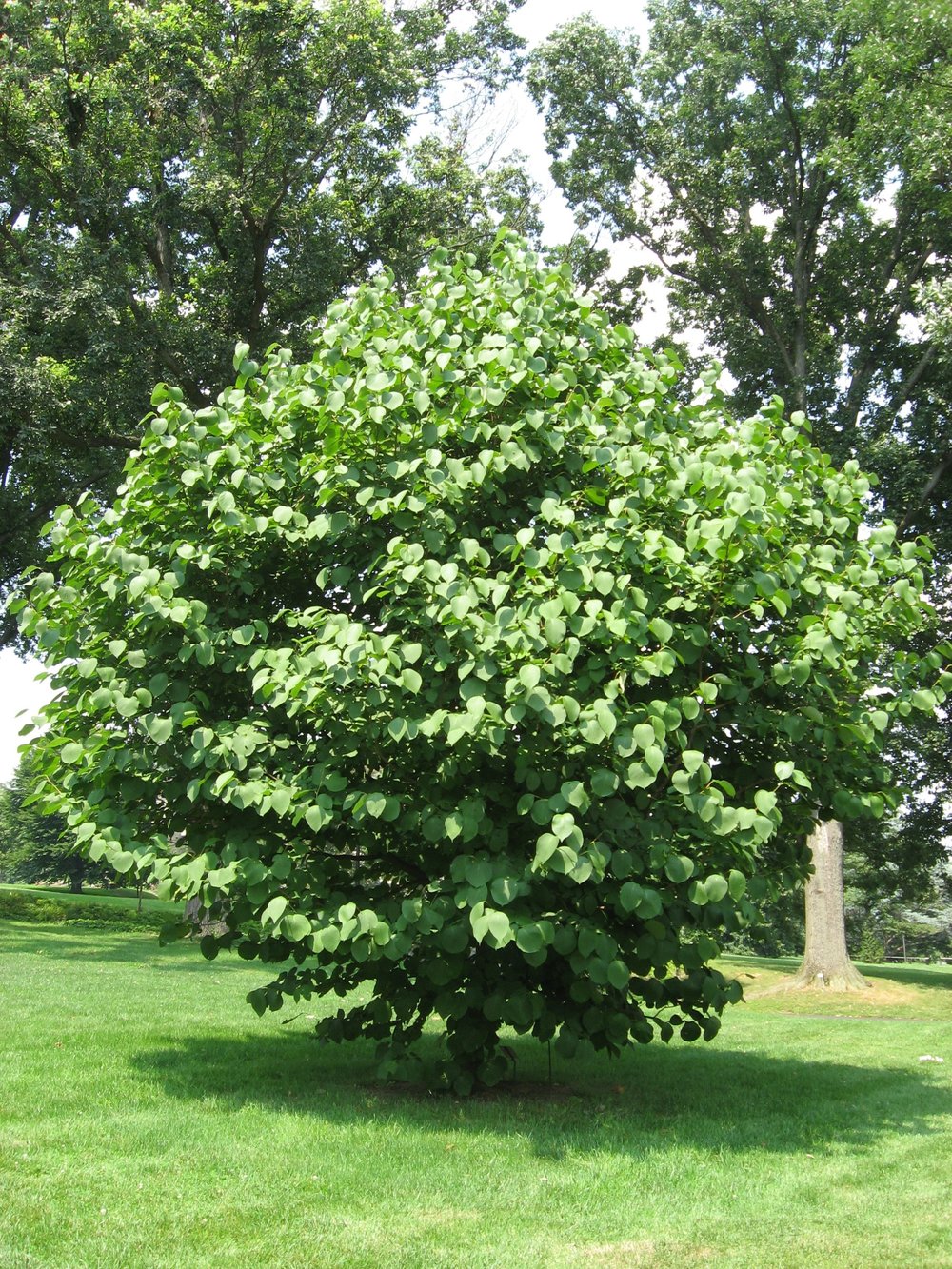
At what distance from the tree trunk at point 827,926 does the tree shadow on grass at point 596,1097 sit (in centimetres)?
1064

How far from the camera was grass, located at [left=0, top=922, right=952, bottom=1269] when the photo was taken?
4.52m

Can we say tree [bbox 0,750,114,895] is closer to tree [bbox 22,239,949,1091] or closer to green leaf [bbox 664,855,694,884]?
tree [bbox 22,239,949,1091]

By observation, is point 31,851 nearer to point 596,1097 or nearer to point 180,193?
point 180,193

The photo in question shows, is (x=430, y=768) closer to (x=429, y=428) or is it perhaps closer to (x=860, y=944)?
(x=429, y=428)

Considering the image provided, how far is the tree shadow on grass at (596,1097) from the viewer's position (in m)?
6.70

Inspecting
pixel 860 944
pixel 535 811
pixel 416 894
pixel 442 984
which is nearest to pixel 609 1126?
pixel 442 984

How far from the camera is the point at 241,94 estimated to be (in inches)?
822

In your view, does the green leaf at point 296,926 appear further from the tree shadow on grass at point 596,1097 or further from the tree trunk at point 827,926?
the tree trunk at point 827,926

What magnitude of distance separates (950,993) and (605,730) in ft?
62.1

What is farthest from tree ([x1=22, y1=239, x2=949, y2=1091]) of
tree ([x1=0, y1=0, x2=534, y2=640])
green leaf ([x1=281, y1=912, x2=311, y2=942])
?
tree ([x1=0, y1=0, x2=534, y2=640])

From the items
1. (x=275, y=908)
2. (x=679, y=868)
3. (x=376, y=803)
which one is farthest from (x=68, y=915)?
(x=679, y=868)

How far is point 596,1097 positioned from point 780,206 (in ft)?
72.0

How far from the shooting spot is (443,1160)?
5.75 m

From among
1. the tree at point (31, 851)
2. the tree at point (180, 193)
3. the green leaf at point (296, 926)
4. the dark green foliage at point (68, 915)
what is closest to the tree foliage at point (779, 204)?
the tree at point (180, 193)
